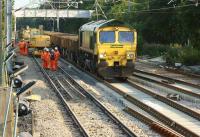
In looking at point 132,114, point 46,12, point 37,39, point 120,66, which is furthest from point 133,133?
point 46,12

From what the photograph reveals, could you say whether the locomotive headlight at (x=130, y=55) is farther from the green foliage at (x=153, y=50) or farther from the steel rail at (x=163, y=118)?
the green foliage at (x=153, y=50)

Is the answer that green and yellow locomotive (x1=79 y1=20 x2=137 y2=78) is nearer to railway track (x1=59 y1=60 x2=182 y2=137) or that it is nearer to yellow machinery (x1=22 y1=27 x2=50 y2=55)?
railway track (x1=59 y1=60 x2=182 y2=137)

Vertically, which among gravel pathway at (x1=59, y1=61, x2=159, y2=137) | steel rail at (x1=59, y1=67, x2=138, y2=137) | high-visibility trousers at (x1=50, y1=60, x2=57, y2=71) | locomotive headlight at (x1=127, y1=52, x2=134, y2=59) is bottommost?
gravel pathway at (x1=59, y1=61, x2=159, y2=137)

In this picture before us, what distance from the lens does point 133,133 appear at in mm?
12578

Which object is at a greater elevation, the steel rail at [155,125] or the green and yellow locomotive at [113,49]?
the green and yellow locomotive at [113,49]

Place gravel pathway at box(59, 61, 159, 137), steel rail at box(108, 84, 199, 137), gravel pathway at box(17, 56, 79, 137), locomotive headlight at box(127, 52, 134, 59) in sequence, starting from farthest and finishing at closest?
locomotive headlight at box(127, 52, 134, 59), gravel pathway at box(59, 61, 159, 137), gravel pathway at box(17, 56, 79, 137), steel rail at box(108, 84, 199, 137)

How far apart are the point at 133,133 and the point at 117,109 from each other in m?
4.53

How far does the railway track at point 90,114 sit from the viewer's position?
13.4 metres

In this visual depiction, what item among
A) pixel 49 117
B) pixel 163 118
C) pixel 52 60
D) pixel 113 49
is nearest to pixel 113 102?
pixel 49 117

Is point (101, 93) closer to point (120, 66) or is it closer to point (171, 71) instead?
point (120, 66)

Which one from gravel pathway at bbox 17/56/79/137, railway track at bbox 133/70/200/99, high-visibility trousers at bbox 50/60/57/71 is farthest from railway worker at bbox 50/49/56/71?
gravel pathway at bbox 17/56/79/137

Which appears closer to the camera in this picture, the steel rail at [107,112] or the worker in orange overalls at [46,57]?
the steel rail at [107,112]

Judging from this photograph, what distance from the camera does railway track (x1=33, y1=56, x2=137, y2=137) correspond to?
44.0 feet

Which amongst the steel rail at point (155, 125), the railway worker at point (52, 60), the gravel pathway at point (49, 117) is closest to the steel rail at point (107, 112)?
the steel rail at point (155, 125)
